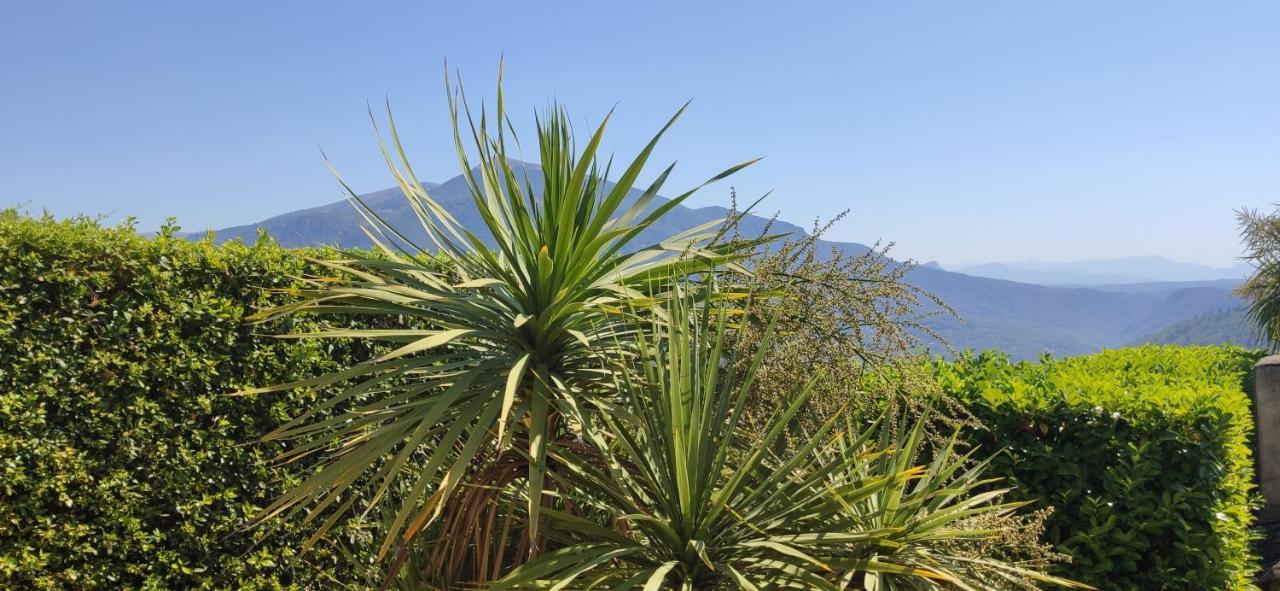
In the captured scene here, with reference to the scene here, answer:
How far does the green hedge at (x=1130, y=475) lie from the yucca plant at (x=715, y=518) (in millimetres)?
2075

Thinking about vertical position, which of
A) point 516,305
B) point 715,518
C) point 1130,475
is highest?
point 516,305

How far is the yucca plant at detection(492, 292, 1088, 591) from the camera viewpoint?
97.8 inches

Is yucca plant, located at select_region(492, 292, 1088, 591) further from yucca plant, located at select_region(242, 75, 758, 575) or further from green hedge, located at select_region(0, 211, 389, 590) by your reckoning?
green hedge, located at select_region(0, 211, 389, 590)

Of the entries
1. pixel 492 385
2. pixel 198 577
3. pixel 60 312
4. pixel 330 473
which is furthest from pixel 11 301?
pixel 492 385

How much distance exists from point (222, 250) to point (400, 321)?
3.30 feet

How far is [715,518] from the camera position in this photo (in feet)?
8.46

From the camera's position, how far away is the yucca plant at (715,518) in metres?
2.48

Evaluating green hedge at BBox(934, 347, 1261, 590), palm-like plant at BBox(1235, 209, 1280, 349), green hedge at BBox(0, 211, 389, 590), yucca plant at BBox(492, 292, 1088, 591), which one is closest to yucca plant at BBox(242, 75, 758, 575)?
yucca plant at BBox(492, 292, 1088, 591)

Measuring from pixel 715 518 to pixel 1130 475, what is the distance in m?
3.46

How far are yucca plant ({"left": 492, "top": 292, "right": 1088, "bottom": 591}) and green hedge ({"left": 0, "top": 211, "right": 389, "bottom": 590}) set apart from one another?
5.16 feet

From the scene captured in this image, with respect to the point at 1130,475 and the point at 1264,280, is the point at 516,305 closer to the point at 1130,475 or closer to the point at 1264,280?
the point at 1130,475

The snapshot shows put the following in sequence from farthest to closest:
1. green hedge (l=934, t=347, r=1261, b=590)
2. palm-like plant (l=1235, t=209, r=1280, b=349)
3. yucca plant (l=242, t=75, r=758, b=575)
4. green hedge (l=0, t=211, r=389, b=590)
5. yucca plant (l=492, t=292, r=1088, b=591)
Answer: palm-like plant (l=1235, t=209, r=1280, b=349)
green hedge (l=934, t=347, r=1261, b=590)
green hedge (l=0, t=211, r=389, b=590)
yucca plant (l=242, t=75, r=758, b=575)
yucca plant (l=492, t=292, r=1088, b=591)

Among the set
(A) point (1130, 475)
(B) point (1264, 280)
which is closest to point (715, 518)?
(A) point (1130, 475)

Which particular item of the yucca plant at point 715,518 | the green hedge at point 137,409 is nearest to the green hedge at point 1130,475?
the yucca plant at point 715,518
